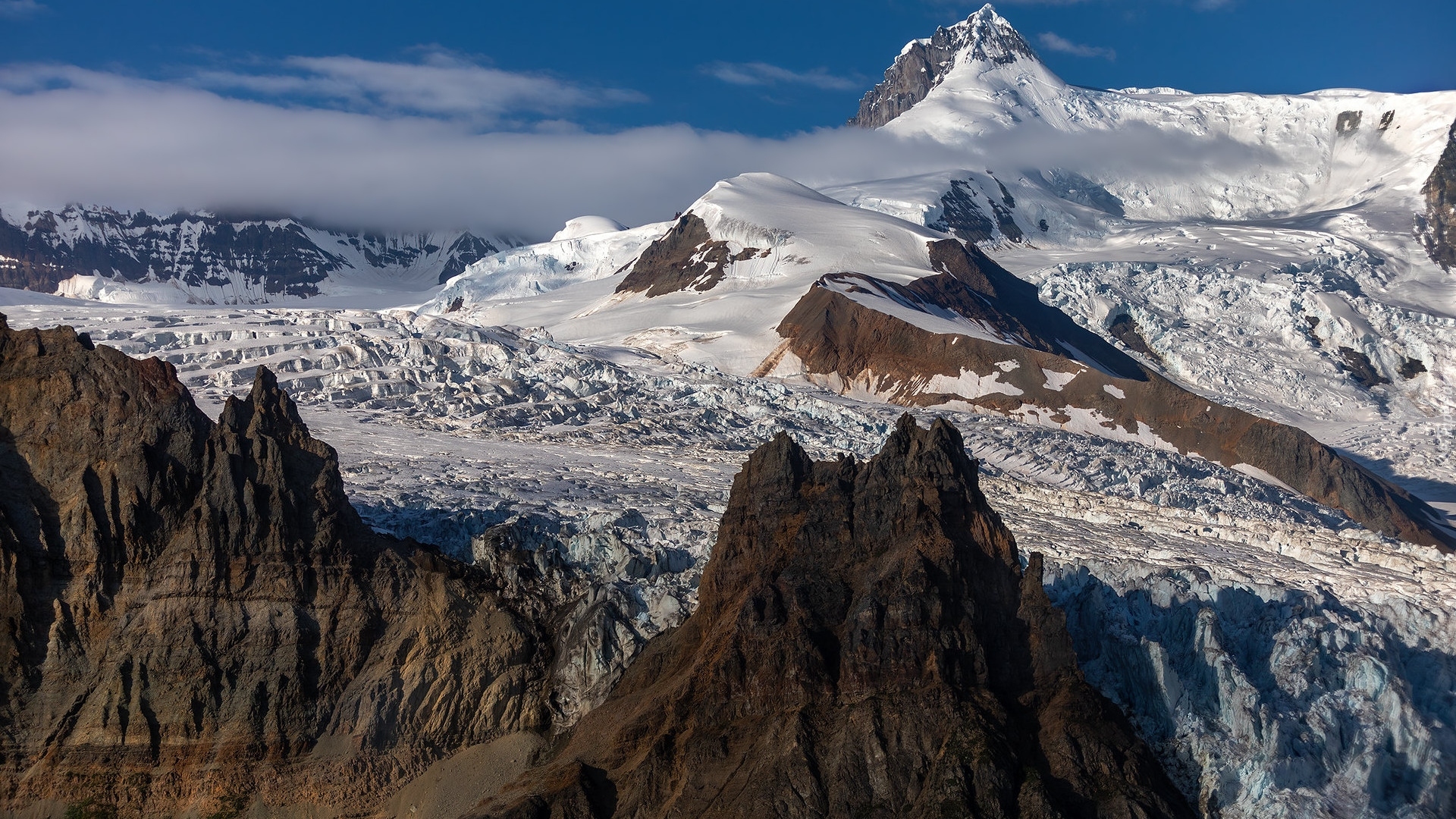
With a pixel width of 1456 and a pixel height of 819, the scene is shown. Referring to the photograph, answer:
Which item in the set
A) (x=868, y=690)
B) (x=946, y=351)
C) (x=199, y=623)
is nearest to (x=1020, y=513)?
(x=868, y=690)

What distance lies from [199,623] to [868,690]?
27.9 m

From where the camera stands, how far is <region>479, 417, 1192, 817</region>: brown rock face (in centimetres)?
5200

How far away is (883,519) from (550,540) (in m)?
20.9

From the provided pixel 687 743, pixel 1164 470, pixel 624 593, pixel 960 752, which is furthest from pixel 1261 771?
pixel 1164 470

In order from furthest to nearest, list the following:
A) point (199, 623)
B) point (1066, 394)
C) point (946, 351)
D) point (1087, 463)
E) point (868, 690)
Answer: point (946, 351)
point (1066, 394)
point (1087, 463)
point (199, 623)
point (868, 690)

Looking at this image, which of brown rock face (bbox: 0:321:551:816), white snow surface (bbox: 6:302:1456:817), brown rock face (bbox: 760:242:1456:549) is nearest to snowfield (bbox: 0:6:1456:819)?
white snow surface (bbox: 6:302:1456:817)

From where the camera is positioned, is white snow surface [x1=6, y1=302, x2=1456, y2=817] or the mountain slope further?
the mountain slope

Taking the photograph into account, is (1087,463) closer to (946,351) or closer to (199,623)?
(946,351)

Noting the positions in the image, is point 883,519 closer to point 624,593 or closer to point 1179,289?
point 624,593

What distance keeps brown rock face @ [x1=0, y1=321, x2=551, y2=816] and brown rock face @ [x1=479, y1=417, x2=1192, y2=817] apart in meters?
7.15

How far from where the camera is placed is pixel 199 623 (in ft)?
204

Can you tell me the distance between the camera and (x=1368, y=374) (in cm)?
18000

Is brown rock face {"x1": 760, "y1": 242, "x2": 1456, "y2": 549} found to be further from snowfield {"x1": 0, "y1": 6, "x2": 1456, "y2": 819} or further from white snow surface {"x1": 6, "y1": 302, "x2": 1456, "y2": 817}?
white snow surface {"x1": 6, "y1": 302, "x2": 1456, "y2": 817}

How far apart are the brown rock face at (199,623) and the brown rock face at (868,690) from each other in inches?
282
